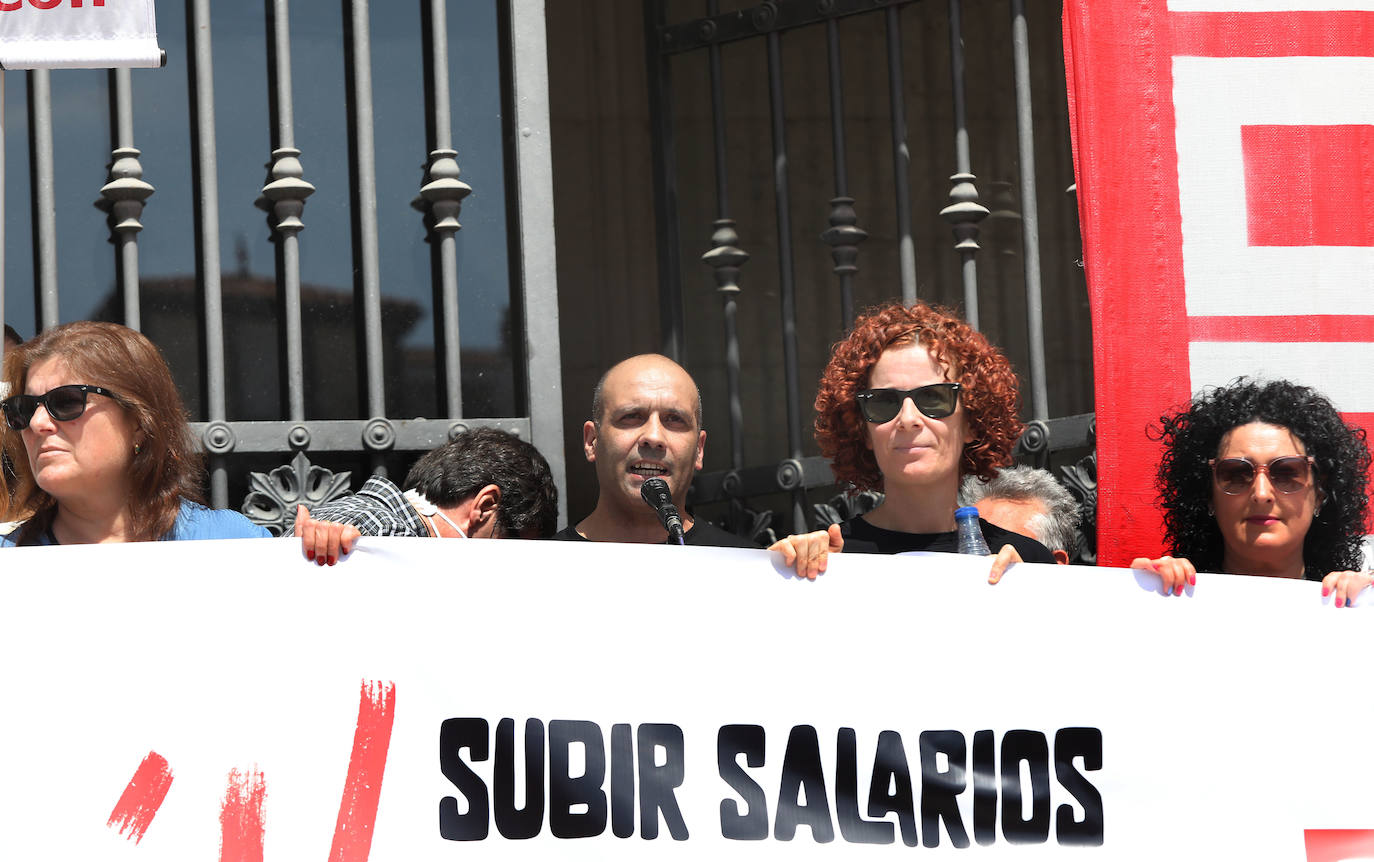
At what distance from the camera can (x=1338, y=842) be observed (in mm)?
3086

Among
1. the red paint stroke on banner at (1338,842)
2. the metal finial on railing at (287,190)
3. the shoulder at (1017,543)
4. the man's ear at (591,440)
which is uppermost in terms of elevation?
the metal finial on railing at (287,190)

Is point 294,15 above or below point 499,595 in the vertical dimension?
above

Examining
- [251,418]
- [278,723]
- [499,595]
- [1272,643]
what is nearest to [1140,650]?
[1272,643]

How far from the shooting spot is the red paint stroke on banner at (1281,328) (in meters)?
3.94

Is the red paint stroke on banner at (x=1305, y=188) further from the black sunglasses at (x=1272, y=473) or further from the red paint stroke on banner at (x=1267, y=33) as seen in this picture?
the black sunglasses at (x=1272, y=473)

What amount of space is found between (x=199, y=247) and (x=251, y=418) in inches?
16.7

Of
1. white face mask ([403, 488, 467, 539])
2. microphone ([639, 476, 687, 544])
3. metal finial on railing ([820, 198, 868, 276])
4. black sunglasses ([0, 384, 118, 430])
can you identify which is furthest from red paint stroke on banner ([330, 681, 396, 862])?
metal finial on railing ([820, 198, 868, 276])

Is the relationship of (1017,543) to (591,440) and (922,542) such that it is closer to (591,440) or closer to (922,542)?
(922,542)

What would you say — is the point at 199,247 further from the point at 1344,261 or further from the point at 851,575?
the point at 1344,261

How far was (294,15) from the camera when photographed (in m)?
4.31

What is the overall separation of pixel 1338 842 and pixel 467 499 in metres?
1.83

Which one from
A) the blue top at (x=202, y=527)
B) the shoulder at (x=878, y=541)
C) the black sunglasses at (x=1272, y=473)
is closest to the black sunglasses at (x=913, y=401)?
the shoulder at (x=878, y=541)

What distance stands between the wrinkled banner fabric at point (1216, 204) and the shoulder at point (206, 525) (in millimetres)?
1842

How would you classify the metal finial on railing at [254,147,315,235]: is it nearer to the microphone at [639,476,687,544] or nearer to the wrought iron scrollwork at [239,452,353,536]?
the wrought iron scrollwork at [239,452,353,536]
